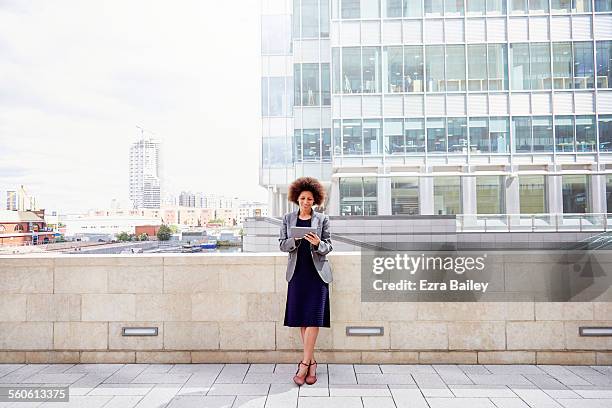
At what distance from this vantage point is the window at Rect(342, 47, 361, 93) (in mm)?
26219

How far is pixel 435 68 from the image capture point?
25766mm

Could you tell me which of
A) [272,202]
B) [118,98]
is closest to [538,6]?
[272,202]

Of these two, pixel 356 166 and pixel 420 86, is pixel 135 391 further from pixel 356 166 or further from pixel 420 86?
pixel 420 86

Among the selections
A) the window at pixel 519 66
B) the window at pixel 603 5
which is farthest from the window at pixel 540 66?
the window at pixel 603 5

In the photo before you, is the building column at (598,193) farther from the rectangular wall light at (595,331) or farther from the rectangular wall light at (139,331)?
the rectangular wall light at (139,331)

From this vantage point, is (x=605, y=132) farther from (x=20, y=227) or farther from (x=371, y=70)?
(x=20, y=227)

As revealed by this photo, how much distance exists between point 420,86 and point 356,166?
5.99 m

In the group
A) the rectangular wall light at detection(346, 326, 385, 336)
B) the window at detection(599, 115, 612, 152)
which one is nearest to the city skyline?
the window at detection(599, 115, 612, 152)

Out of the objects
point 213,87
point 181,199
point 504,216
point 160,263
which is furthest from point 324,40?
point 213,87

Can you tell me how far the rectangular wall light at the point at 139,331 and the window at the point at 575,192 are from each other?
26.6 meters

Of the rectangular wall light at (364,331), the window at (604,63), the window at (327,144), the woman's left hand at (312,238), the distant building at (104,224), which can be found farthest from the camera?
the distant building at (104,224)

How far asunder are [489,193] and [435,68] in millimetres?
8024

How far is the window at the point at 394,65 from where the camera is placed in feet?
85.0

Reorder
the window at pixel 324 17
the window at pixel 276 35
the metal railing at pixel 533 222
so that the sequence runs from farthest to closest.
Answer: the window at pixel 276 35
the window at pixel 324 17
the metal railing at pixel 533 222
